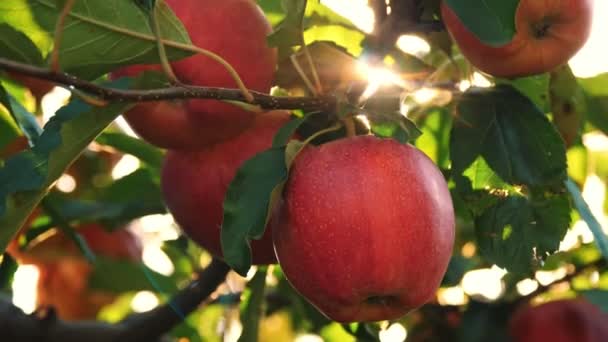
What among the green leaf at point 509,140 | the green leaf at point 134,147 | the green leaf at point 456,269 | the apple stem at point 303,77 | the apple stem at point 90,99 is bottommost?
the green leaf at point 456,269

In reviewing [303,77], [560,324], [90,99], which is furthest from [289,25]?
[560,324]

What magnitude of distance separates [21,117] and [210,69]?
297 millimetres

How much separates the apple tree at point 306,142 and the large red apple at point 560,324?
0.14 meters

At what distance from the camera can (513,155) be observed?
135 cm

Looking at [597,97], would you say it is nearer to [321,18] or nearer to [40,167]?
[321,18]

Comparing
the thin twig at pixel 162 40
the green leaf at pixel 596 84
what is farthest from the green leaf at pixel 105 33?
the green leaf at pixel 596 84

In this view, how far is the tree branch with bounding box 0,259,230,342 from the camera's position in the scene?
5.28ft

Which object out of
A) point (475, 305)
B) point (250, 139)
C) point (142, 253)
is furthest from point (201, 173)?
point (475, 305)

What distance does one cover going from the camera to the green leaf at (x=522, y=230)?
137 cm

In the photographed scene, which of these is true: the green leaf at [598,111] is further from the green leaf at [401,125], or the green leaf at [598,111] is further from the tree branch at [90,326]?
the tree branch at [90,326]

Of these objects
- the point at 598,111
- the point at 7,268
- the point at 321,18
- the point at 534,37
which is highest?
the point at 534,37

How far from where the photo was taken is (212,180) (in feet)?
4.41

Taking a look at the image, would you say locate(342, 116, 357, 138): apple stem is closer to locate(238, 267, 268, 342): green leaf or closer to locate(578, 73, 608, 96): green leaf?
locate(238, 267, 268, 342): green leaf

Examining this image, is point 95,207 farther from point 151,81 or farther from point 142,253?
point 151,81
